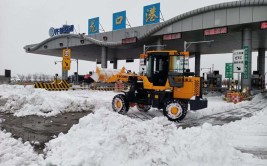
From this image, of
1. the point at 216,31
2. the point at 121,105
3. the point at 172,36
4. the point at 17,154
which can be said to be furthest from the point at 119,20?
the point at 17,154

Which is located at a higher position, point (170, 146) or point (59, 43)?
point (59, 43)

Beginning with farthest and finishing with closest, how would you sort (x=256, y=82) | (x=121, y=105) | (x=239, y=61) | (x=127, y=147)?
1. (x=256, y=82)
2. (x=239, y=61)
3. (x=121, y=105)
4. (x=127, y=147)

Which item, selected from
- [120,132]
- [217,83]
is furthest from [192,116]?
[217,83]

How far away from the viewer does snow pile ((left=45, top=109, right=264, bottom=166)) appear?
4.64 m

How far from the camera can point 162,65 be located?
11.0 metres

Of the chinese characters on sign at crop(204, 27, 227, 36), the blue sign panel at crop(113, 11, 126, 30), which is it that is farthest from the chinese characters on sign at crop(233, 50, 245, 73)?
the blue sign panel at crop(113, 11, 126, 30)

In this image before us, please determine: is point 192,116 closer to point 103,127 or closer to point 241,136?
point 241,136

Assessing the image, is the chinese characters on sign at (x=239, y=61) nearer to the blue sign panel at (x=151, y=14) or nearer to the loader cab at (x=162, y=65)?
the loader cab at (x=162, y=65)

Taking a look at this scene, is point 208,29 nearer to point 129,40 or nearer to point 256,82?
point 129,40

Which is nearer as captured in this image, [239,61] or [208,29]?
[239,61]

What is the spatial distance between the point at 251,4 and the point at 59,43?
27516 millimetres

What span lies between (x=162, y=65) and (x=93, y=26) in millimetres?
26071

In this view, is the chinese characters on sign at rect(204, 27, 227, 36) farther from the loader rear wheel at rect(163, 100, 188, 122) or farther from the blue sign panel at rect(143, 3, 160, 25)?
the loader rear wheel at rect(163, 100, 188, 122)

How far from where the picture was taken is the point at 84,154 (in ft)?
15.2
